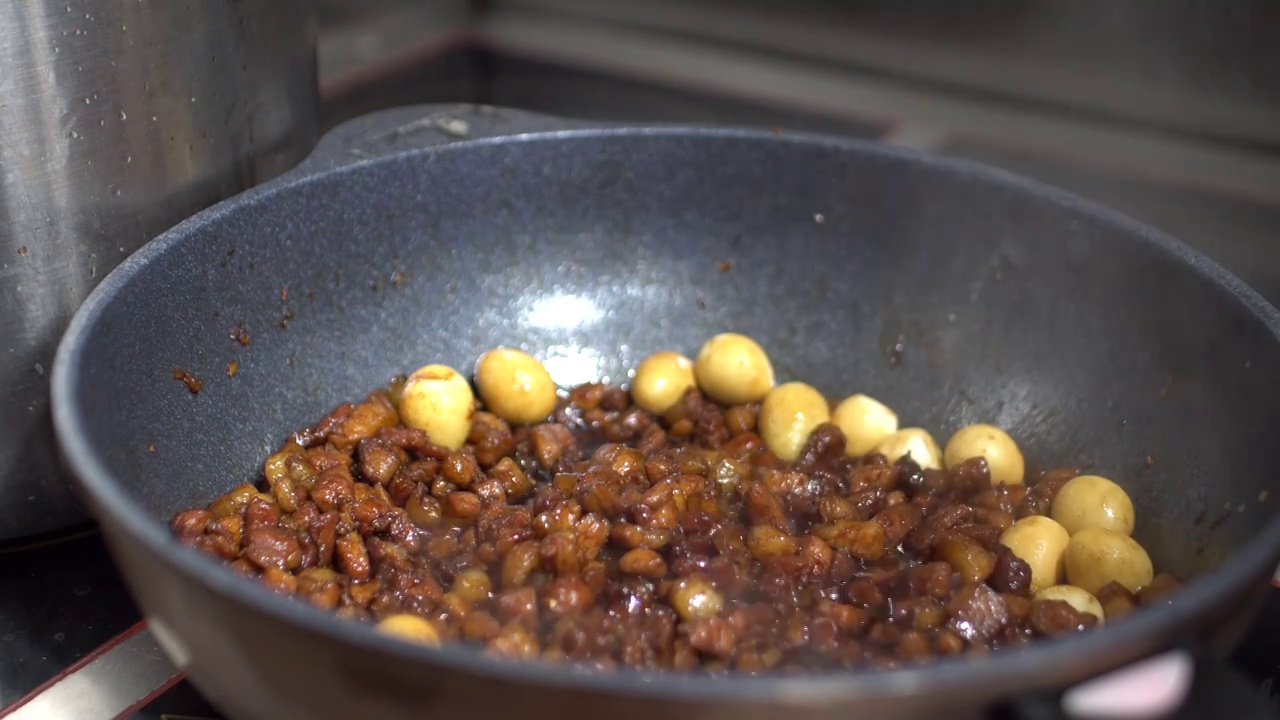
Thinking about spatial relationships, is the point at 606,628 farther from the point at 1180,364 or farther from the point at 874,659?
the point at 1180,364

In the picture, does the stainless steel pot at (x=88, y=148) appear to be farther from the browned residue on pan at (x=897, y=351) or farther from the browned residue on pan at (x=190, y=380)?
the browned residue on pan at (x=897, y=351)

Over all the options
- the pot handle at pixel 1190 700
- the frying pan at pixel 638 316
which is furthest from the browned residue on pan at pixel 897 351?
the pot handle at pixel 1190 700

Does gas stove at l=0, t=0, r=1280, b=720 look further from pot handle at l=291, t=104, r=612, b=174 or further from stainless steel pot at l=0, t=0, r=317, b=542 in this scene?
pot handle at l=291, t=104, r=612, b=174

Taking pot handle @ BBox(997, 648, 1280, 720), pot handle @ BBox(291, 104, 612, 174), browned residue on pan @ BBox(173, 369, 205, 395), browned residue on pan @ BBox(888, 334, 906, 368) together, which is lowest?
browned residue on pan @ BBox(888, 334, 906, 368)

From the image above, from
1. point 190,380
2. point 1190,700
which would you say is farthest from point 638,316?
point 1190,700

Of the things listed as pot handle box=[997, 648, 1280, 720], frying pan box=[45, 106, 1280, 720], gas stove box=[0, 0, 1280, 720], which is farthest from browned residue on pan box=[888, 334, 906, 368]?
pot handle box=[997, 648, 1280, 720]

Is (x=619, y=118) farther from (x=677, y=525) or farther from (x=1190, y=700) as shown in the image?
(x=1190, y=700)
